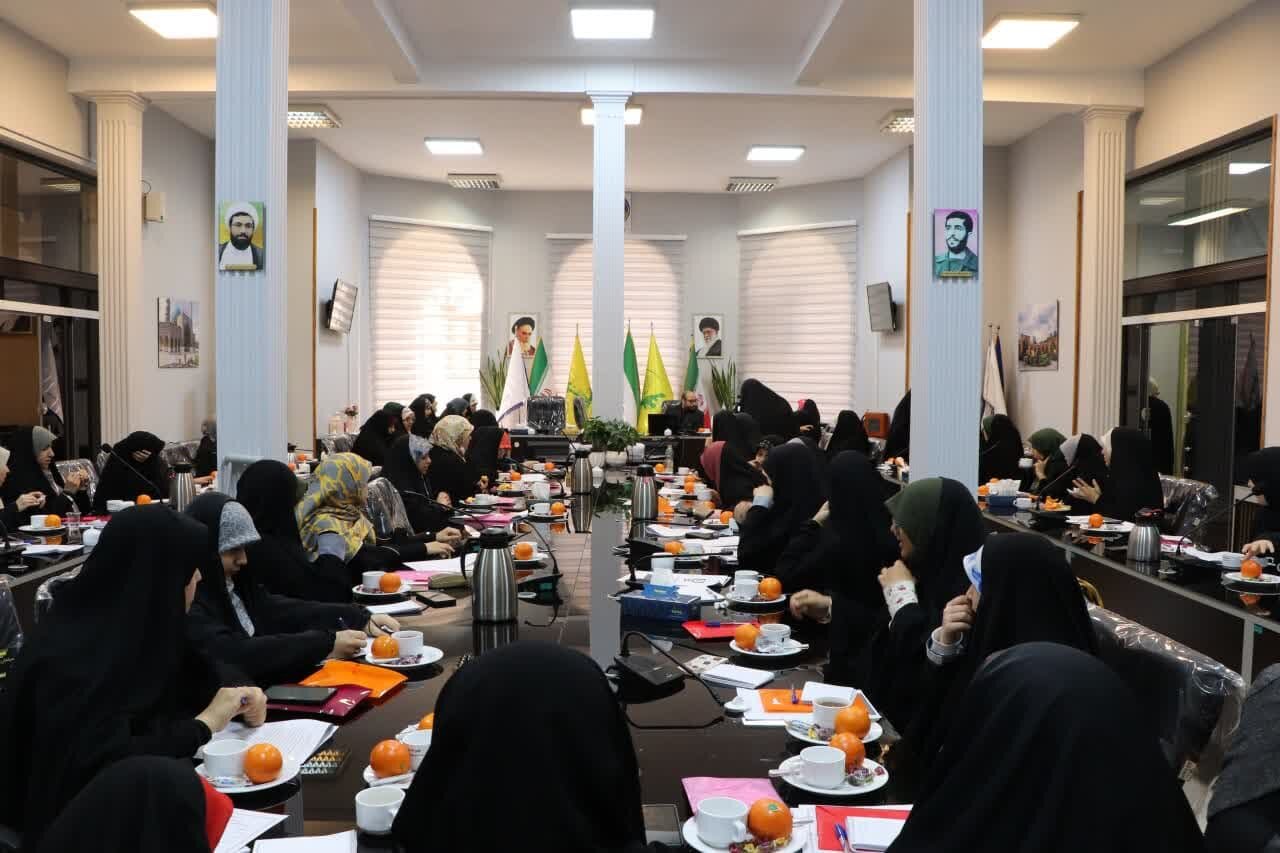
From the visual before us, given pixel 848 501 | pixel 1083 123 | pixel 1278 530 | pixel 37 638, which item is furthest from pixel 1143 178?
pixel 37 638

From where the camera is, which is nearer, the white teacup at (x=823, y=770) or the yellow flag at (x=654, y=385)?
the white teacup at (x=823, y=770)

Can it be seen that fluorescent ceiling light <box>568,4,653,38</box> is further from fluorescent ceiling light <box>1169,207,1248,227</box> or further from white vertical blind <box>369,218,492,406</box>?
white vertical blind <box>369,218,492,406</box>

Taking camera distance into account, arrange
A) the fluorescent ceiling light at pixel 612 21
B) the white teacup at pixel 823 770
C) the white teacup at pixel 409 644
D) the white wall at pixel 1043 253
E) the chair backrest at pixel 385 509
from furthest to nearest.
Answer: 1. the white wall at pixel 1043 253
2. the fluorescent ceiling light at pixel 612 21
3. the chair backrest at pixel 385 509
4. the white teacup at pixel 409 644
5. the white teacup at pixel 823 770

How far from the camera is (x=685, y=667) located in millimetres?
2566

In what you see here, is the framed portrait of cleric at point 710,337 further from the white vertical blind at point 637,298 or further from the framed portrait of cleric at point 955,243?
the framed portrait of cleric at point 955,243

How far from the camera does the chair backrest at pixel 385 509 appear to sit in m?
4.96

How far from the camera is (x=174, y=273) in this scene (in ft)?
31.8

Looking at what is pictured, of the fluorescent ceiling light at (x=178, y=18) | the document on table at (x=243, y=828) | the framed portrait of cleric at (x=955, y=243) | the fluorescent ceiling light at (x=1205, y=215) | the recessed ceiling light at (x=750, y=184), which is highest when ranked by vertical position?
the fluorescent ceiling light at (x=178, y=18)

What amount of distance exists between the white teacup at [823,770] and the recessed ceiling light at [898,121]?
8334 millimetres

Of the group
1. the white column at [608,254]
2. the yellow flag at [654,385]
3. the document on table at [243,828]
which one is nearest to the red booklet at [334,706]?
the document on table at [243,828]

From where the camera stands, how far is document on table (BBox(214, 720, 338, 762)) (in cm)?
202

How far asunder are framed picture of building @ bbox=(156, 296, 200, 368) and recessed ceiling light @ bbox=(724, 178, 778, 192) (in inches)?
255

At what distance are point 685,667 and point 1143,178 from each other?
791 cm

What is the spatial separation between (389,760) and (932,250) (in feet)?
13.5
